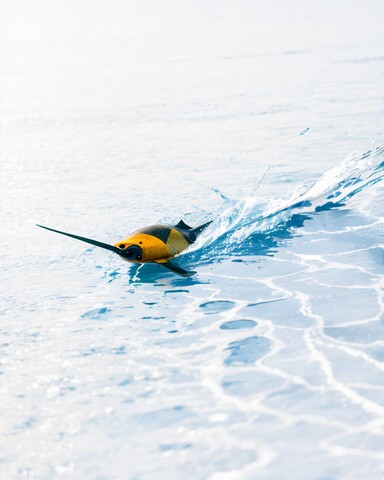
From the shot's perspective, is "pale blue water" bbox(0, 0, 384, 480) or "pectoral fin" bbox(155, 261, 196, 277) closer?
"pale blue water" bbox(0, 0, 384, 480)

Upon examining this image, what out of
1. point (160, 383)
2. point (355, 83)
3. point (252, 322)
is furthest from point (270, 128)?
point (160, 383)

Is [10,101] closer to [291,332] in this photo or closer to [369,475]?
[291,332]

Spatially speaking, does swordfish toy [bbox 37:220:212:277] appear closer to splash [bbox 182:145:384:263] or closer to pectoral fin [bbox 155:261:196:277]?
pectoral fin [bbox 155:261:196:277]

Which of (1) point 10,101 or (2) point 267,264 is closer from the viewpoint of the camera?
(2) point 267,264

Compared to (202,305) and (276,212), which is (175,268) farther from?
(276,212)

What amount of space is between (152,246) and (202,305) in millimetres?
982

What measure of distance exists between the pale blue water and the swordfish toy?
8.2 inches

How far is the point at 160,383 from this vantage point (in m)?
6.24

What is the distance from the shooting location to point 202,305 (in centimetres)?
778

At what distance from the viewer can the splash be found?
9.35m

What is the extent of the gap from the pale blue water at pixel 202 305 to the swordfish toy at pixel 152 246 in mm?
209

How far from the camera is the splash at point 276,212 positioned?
9352 millimetres

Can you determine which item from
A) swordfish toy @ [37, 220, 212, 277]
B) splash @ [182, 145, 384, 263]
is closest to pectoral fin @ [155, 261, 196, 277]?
swordfish toy @ [37, 220, 212, 277]

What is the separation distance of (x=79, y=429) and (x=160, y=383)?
2.83 ft
